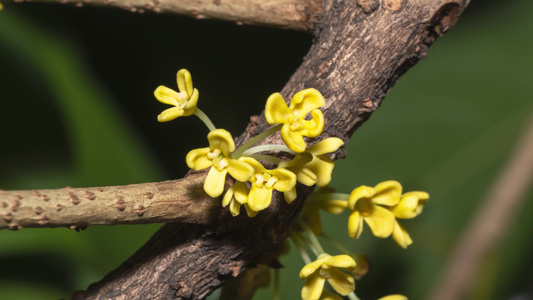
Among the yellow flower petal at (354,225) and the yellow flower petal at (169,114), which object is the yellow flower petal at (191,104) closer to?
the yellow flower petal at (169,114)

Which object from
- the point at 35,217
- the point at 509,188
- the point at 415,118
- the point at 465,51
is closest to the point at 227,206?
the point at 35,217

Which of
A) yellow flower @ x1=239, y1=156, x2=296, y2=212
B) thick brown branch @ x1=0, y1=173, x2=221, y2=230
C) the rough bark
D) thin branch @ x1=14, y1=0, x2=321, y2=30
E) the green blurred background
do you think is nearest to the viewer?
thick brown branch @ x1=0, y1=173, x2=221, y2=230

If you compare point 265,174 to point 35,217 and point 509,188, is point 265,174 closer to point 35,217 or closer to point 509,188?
point 35,217

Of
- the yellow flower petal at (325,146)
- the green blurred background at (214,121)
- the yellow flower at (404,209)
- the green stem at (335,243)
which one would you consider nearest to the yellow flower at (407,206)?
the yellow flower at (404,209)

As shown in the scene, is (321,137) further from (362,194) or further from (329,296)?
(329,296)

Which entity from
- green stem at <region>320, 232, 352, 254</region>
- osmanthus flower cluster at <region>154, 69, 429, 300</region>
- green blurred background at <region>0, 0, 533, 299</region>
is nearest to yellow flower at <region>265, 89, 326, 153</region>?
osmanthus flower cluster at <region>154, 69, 429, 300</region>

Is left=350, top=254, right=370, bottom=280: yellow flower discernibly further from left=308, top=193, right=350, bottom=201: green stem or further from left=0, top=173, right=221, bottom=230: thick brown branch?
left=0, top=173, right=221, bottom=230: thick brown branch
